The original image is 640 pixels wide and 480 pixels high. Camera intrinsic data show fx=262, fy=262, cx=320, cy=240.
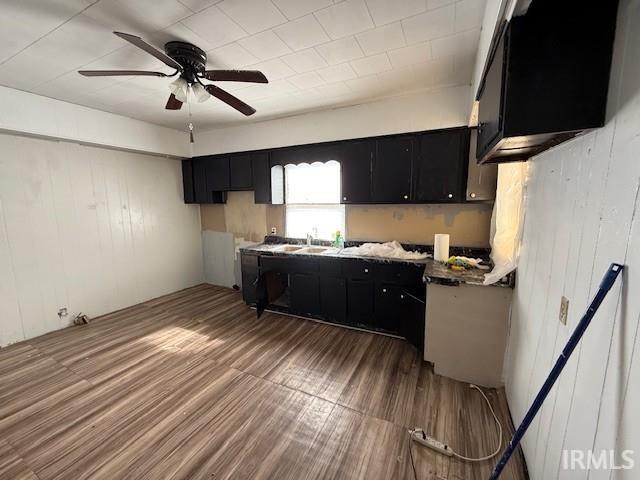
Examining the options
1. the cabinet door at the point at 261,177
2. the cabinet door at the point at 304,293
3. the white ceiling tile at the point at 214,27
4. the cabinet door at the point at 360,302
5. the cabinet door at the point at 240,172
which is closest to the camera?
the white ceiling tile at the point at 214,27

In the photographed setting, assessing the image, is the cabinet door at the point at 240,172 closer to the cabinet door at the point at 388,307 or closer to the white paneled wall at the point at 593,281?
the cabinet door at the point at 388,307

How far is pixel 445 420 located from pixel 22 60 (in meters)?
4.23

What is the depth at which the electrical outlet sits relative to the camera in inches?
44.6

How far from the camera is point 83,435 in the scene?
1738 millimetres

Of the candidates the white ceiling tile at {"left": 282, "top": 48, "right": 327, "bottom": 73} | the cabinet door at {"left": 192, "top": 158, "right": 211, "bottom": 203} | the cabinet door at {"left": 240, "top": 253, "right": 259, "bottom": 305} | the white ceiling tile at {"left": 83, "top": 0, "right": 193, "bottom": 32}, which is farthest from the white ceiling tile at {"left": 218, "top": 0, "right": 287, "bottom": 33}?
the cabinet door at {"left": 192, "top": 158, "right": 211, "bottom": 203}

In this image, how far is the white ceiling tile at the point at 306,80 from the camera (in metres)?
2.41

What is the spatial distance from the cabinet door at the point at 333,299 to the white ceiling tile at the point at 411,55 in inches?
85.9

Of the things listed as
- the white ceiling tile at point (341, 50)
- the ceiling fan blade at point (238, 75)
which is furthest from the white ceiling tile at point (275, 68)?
the ceiling fan blade at point (238, 75)

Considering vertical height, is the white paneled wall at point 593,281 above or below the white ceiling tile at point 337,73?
below

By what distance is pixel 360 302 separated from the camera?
3020 mm

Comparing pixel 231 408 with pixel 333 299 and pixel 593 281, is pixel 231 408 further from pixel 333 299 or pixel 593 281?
pixel 593 281

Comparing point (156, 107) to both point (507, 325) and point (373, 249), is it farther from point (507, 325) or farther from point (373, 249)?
point (507, 325)

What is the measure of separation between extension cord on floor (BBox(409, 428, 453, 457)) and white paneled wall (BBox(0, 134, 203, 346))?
4138mm

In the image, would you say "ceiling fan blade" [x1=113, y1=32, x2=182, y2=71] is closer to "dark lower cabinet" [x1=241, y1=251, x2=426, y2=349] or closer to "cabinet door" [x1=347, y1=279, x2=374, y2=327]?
"dark lower cabinet" [x1=241, y1=251, x2=426, y2=349]
